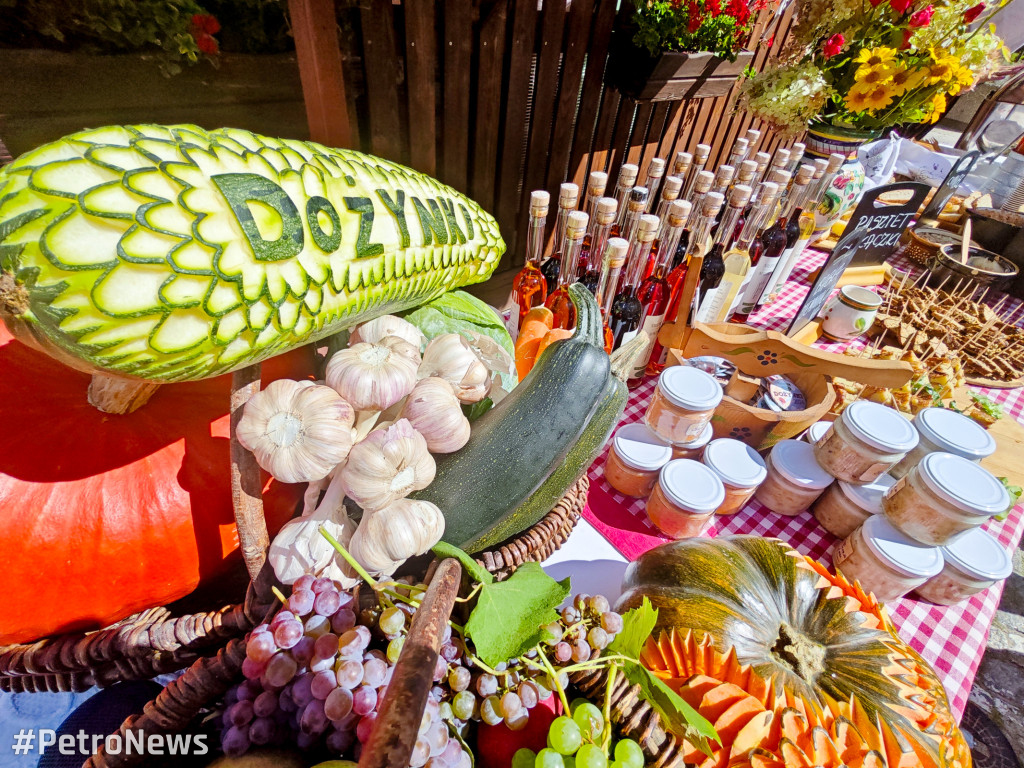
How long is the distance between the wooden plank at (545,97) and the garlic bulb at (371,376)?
2.90 feet

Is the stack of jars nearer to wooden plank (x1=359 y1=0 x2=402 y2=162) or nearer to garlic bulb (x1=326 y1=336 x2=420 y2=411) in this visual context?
garlic bulb (x1=326 y1=336 x2=420 y2=411)

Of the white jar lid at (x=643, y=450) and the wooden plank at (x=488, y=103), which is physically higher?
the wooden plank at (x=488, y=103)

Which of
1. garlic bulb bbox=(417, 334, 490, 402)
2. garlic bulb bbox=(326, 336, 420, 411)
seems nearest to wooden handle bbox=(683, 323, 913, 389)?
garlic bulb bbox=(417, 334, 490, 402)

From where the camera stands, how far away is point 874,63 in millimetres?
1237

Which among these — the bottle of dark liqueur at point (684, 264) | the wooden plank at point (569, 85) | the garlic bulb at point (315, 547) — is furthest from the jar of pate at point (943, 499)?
the wooden plank at point (569, 85)

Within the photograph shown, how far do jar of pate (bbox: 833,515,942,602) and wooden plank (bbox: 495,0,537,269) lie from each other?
3.44 feet

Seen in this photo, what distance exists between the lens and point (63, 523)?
459 millimetres

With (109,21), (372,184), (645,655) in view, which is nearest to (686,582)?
(645,655)

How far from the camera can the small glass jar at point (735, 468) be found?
737 millimetres

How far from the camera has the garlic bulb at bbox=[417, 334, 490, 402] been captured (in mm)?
549

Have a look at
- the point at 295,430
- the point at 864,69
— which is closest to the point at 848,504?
the point at 295,430

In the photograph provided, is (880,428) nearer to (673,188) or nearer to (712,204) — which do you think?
(712,204)

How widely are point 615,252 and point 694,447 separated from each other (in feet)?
1.22

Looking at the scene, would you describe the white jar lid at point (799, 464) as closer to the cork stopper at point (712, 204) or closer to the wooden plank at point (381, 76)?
the cork stopper at point (712, 204)
